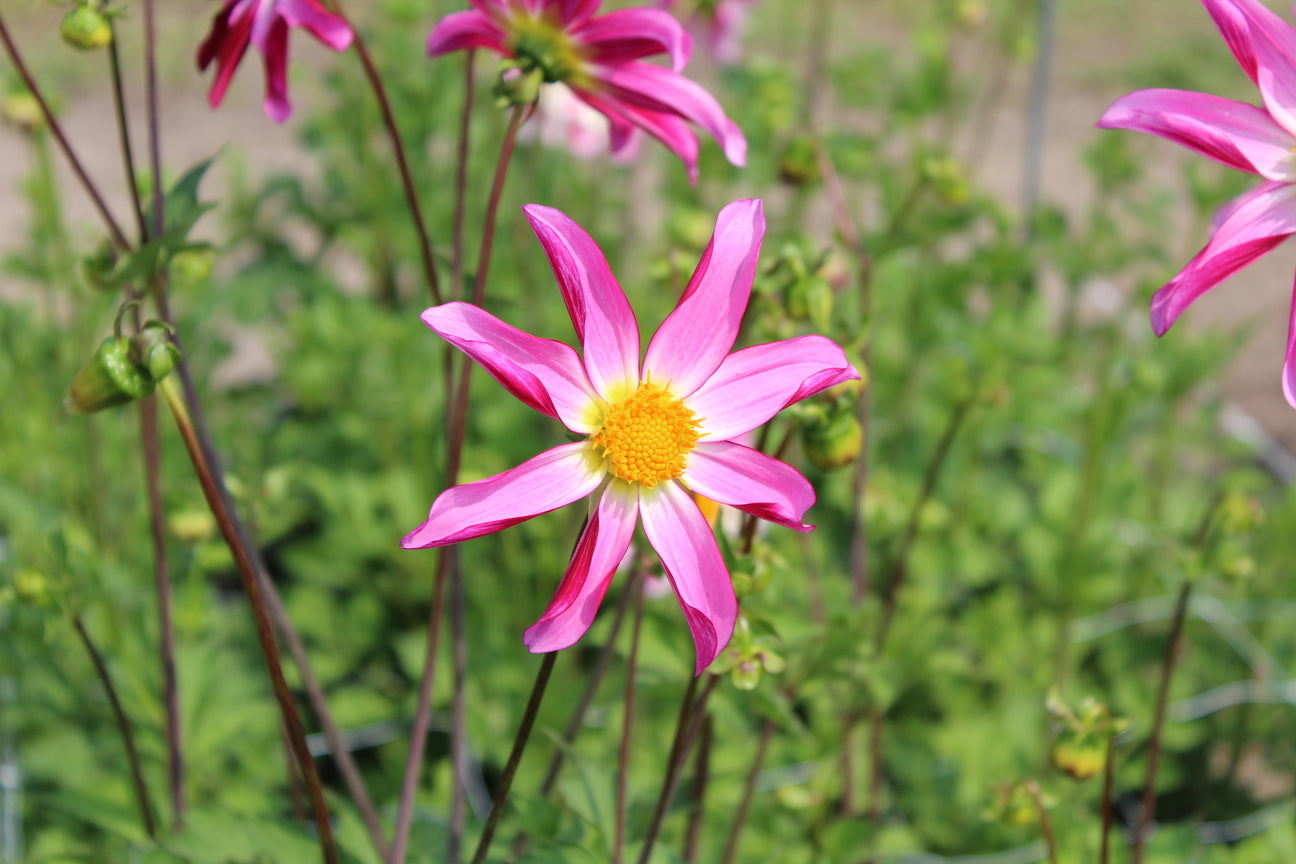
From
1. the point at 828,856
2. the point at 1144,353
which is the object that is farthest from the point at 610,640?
the point at 1144,353

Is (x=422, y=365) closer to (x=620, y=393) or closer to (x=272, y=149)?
(x=620, y=393)

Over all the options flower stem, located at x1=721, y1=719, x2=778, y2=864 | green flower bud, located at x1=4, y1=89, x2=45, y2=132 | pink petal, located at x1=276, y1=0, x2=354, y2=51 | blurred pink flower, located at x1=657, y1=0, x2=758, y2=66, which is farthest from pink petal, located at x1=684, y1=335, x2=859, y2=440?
green flower bud, located at x1=4, y1=89, x2=45, y2=132

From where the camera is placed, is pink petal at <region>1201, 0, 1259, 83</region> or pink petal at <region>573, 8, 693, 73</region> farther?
pink petal at <region>573, 8, 693, 73</region>

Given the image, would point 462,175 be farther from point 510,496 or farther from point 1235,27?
point 1235,27

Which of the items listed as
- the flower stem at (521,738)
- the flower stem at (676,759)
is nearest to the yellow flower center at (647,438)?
the flower stem at (521,738)

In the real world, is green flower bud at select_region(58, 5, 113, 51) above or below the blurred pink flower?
below

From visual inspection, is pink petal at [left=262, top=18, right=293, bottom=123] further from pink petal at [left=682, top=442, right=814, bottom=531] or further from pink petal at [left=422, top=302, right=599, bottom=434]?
pink petal at [left=682, top=442, right=814, bottom=531]

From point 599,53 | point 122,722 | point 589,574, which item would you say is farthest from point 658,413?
point 122,722
